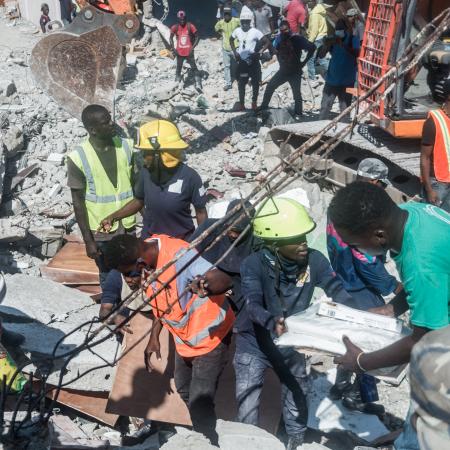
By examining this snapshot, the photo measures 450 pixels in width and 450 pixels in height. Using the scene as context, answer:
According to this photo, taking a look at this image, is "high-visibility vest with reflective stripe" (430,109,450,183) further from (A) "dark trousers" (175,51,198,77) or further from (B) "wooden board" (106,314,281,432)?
(A) "dark trousers" (175,51,198,77)

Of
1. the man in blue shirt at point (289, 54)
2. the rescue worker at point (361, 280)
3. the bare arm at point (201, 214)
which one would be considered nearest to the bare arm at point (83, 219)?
the bare arm at point (201, 214)

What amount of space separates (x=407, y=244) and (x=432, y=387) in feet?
3.08

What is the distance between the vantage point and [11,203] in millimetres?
8398

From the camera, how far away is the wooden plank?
4676 millimetres

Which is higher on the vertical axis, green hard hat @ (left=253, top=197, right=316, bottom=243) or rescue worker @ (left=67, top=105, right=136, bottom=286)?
green hard hat @ (left=253, top=197, right=316, bottom=243)

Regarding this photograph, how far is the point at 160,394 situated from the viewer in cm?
449

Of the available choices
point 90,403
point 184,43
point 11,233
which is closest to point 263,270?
point 90,403

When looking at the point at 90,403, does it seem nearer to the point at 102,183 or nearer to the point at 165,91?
the point at 102,183

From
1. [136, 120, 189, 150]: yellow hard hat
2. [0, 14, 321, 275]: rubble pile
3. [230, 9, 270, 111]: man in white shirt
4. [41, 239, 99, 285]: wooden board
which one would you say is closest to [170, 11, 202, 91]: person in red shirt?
[0, 14, 321, 275]: rubble pile

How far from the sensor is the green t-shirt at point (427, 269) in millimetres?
2559

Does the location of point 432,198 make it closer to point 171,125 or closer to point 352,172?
point 171,125

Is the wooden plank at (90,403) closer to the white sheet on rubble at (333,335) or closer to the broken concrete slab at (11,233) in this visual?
the white sheet on rubble at (333,335)

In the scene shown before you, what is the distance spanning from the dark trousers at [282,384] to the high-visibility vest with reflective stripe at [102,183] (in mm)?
1752

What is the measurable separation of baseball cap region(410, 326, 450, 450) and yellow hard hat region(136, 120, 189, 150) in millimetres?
3114
